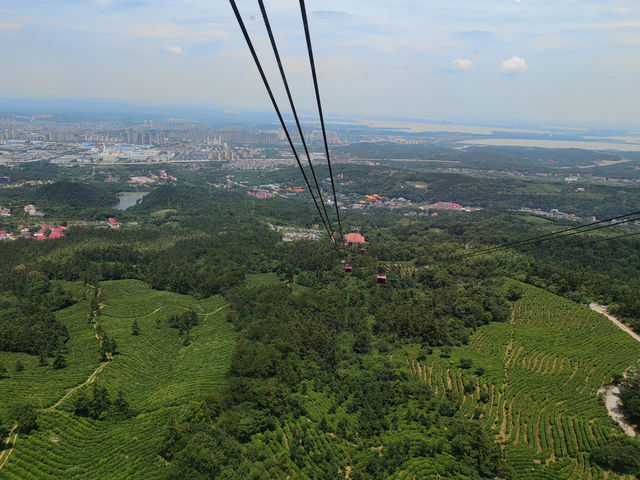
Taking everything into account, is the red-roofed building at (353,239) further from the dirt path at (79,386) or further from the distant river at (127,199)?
the distant river at (127,199)

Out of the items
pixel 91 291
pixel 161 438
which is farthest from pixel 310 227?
pixel 161 438

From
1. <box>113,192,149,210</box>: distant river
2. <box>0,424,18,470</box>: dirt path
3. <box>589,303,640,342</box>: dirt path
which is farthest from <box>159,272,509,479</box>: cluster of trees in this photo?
<box>113,192,149,210</box>: distant river

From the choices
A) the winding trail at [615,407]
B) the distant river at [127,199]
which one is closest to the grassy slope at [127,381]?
the winding trail at [615,407]

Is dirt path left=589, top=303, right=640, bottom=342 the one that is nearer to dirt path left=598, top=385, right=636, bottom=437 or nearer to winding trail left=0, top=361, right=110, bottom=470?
dirt path left=598, top=385, right=636, bottom=437

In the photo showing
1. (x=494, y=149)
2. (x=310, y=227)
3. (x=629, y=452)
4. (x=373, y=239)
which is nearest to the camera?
(x=629, y=452)

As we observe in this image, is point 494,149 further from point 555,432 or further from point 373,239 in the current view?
point 555,432

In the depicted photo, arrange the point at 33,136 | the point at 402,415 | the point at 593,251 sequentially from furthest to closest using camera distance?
the point at 33,136 < the point at 593,251 < the point at 402,415

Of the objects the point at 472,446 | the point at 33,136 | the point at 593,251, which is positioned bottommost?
the point at 472,446

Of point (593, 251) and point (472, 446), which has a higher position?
point (593, 251)
